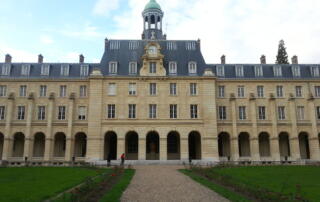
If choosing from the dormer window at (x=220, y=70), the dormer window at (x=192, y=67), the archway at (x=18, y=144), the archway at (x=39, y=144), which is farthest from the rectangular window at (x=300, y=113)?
the archway at (x=18, y=144)

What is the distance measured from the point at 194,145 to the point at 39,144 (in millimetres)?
24941

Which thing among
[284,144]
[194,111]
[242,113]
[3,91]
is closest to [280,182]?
[194,111]

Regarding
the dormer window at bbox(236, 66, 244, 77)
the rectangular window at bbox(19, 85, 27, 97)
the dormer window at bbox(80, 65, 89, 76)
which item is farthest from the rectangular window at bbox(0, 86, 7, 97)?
the dormer window at bbox(236, 66, 244, 77)

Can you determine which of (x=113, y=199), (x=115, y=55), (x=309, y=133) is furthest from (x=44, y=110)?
(x=309, y=133)

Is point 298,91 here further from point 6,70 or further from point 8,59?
point 8,59

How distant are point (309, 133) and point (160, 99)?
23706 mm

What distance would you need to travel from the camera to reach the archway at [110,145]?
4671 centimetres

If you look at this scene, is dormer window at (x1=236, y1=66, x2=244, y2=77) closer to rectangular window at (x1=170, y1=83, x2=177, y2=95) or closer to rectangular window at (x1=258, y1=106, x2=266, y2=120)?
rectangular window at (x1=258, y1=106, x2=266, y2=120)

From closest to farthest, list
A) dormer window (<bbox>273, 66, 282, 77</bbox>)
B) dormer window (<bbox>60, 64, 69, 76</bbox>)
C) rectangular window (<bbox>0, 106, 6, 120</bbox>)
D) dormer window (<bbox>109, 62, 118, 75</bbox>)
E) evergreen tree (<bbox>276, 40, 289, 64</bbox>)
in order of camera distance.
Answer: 1. rectangular window (<bbox>0, 106, 6, 120</bbox>)
2. dormer window (<bbox>109, 62, 118, 75</bbox>)
3. dormer window (<bbox>60, 64, 69, 76</bbox>)
4. dormer window (<bbox>273, 66, 282, 77</bbox>)
5. evergreen tree (<bbox>276, 40, 289, 64</bbox>)

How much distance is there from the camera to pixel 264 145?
48.2 m

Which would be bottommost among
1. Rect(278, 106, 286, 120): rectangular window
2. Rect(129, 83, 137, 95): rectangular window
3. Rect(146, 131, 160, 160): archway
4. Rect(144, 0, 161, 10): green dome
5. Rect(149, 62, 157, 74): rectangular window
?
Rect(146, 131, 160, 160): archway

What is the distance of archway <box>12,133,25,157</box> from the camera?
4662cm

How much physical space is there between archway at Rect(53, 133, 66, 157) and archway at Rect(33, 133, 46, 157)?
6.54ft

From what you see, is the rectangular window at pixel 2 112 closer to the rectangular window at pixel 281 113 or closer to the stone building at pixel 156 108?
the stone building at pixel 156 108
